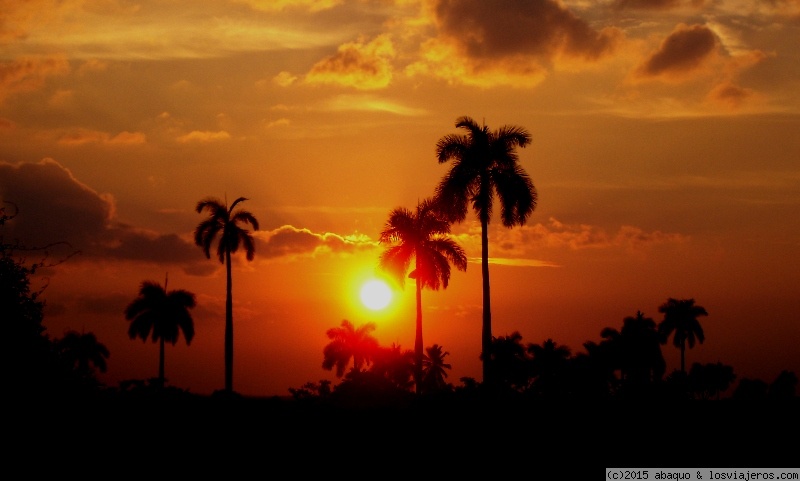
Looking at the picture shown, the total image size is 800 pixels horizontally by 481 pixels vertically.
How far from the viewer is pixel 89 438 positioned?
1827cm

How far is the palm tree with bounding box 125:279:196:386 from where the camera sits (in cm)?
7762

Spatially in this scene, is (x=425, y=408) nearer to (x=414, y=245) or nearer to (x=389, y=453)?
(x=389, y=453)

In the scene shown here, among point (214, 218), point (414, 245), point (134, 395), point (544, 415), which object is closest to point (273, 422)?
point (134, 395)

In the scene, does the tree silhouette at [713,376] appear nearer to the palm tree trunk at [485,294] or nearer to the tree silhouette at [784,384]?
the tree silhouette at [784,384]

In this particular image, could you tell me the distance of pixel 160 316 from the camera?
255 ft

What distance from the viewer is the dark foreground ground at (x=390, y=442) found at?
68.5 feet

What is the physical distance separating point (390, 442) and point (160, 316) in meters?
57.3

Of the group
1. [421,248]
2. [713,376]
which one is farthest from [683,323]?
[421,248]

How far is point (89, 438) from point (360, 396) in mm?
14047

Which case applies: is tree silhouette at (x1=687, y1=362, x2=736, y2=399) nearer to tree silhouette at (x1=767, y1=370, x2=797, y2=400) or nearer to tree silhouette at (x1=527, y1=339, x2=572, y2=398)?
tree silhouette at (x1=767, y1=370, x2=797, y2=400)

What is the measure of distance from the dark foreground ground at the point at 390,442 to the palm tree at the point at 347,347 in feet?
209

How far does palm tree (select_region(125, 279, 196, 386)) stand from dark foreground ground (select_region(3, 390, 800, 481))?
5061 centimetres

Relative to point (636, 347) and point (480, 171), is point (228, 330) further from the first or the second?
point (636, 347)

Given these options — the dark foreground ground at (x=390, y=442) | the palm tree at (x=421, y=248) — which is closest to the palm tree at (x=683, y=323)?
the palm tree at (x=421, y=248)
